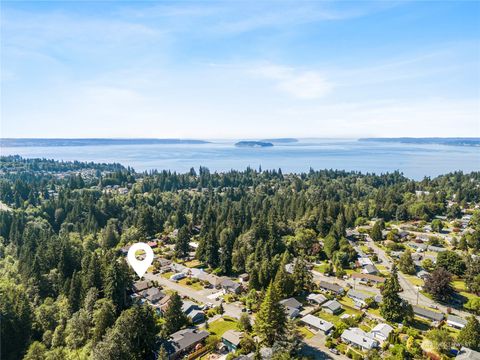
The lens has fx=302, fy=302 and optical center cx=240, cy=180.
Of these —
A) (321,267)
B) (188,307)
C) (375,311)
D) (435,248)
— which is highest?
(435,248)

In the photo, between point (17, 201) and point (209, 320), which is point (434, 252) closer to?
point (209, 320)

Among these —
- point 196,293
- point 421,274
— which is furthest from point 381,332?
point 196,293

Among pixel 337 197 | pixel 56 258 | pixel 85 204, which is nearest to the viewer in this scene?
→ pixel 56 258

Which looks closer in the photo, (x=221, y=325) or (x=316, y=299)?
(x=221, y=325)

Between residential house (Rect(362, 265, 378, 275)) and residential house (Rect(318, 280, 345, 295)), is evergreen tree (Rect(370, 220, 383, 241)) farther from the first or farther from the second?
residential house (Rect(318, 280, 345, 295))

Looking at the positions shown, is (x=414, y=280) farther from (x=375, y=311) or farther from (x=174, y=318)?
(x=174, y=318)

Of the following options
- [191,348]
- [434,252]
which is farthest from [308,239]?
[191,348]

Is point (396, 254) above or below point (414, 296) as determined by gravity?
above
